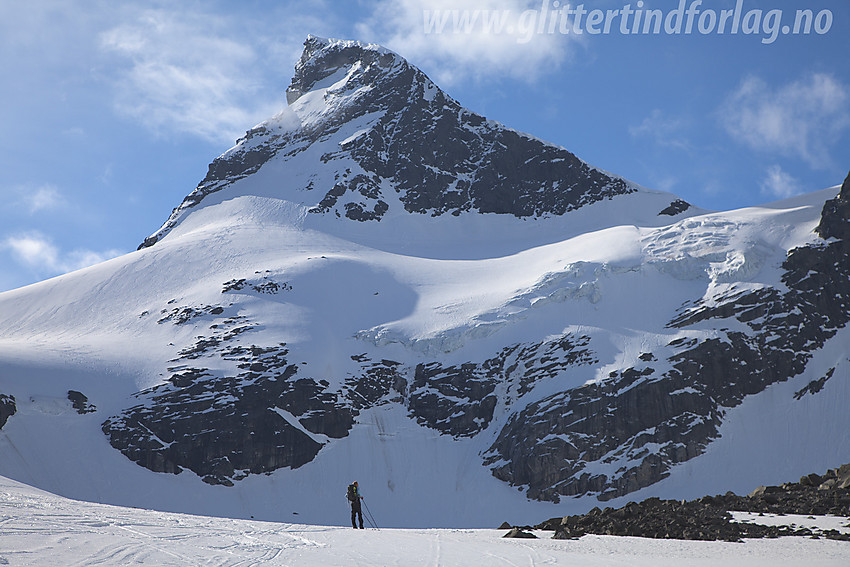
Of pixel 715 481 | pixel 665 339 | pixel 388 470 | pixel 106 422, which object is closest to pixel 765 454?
pixel 715 481

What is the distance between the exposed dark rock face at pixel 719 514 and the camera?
698 inches

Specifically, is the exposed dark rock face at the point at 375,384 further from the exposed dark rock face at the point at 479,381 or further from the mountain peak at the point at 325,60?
the mountain peak at the point at 325,60

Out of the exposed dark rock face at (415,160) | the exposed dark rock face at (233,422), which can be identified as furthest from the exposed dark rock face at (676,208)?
the exposed dark rock face at (233,422)

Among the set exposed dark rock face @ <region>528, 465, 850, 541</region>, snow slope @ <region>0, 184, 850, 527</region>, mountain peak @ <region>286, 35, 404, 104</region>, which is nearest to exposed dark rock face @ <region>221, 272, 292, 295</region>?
snow slope @ <region>0, 184, 850, 527</region>

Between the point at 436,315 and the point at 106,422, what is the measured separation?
34.4 meters

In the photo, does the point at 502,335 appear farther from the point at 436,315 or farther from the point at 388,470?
the point at 388,470

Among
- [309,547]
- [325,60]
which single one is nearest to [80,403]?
[309,547]

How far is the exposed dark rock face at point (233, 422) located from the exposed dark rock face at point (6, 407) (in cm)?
757

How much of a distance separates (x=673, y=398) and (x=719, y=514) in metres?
46.4

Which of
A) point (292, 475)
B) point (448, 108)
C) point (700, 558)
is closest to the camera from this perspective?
point (700, 558)

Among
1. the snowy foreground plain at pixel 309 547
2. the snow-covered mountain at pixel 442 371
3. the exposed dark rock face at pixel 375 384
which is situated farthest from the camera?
the exposed dark rock face at pixel 375 384

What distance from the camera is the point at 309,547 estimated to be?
14.8 metres

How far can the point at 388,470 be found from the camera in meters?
65.1

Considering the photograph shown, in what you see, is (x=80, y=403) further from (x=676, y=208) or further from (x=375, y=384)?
(x=676, y=208)
